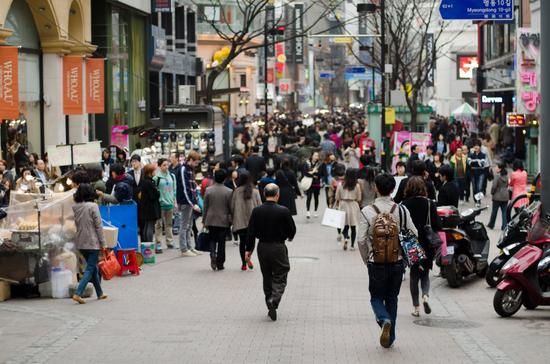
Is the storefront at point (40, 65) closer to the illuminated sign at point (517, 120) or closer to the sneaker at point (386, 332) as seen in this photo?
the illuminated sign at point (517, 120)

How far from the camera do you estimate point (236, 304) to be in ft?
50.0

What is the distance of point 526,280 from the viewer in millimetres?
13906

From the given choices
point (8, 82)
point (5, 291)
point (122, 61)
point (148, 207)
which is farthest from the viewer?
point (122, 61)

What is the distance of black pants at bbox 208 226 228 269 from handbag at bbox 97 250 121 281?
159 centimetres

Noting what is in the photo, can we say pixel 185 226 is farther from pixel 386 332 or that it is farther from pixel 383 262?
pixel 386 332

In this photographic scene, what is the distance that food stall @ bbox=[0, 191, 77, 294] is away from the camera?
50.6ft

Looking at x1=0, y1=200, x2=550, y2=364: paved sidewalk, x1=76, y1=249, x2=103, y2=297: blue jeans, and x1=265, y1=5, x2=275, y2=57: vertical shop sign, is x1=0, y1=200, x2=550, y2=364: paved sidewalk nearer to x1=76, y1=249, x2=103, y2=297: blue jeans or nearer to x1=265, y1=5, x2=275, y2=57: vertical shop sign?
x1=76, y1=249, x2=103, y2=297: blue jeans

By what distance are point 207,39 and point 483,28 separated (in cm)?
2024

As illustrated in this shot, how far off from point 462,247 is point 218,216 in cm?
400

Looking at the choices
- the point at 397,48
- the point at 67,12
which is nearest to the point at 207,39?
the point at 397,48

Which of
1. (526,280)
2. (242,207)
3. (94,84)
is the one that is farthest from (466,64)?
(526,280)

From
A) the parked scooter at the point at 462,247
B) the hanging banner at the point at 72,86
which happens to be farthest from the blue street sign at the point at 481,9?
the hanging banner at the point at 72,86

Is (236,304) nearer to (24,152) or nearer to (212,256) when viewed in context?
(212,256)

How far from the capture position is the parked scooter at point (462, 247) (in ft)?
54.5
